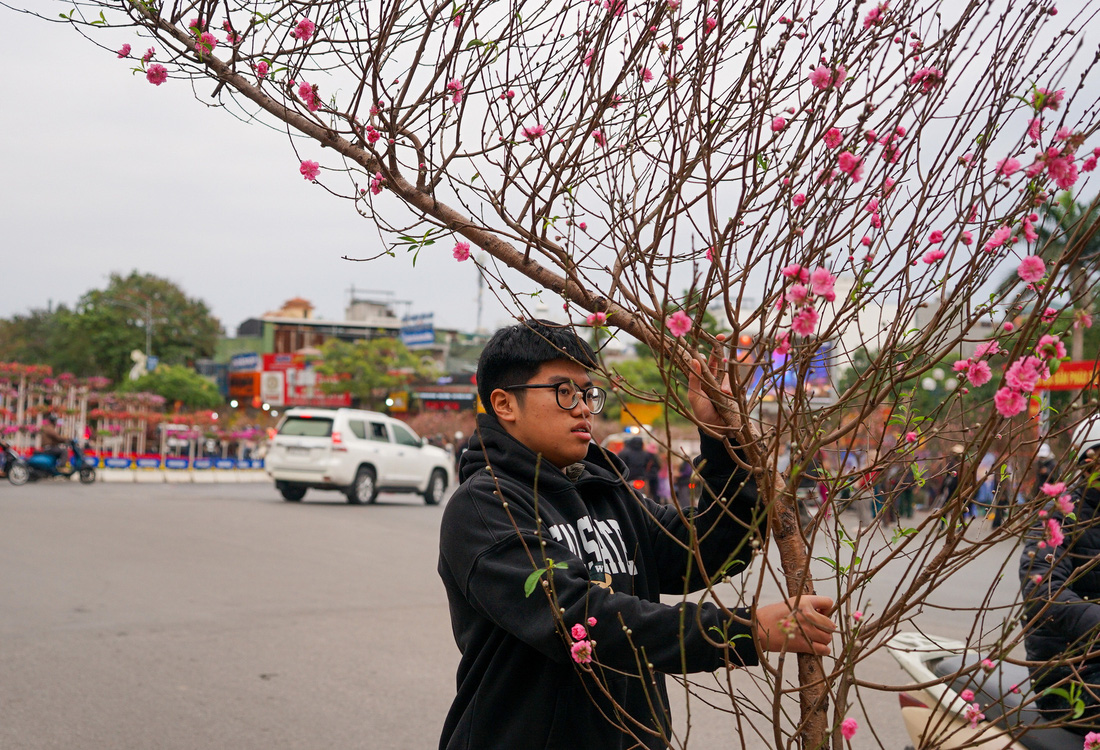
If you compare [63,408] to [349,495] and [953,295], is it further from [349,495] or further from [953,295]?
[953,295]

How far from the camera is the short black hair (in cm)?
224

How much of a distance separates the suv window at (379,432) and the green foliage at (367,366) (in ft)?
107

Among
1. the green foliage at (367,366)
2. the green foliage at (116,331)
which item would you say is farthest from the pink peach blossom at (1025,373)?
the green foliage at (116,331)

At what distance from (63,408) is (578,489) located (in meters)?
29.3

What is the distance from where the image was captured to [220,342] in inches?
3044

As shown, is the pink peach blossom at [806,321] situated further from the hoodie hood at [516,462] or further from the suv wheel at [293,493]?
the suv wheel at [293,493]

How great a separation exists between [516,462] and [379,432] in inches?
722

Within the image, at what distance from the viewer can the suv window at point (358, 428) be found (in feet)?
64.1

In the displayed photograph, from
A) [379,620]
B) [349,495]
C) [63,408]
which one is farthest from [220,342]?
[379,620]

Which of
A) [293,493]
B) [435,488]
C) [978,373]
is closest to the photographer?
[978,373]

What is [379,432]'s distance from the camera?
2030cm

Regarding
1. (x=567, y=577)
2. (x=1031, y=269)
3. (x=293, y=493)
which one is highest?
(x=1031, y=269)

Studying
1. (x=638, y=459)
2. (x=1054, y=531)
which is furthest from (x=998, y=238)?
(x=638, y=459)

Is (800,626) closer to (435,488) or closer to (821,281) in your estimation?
(821,281)
